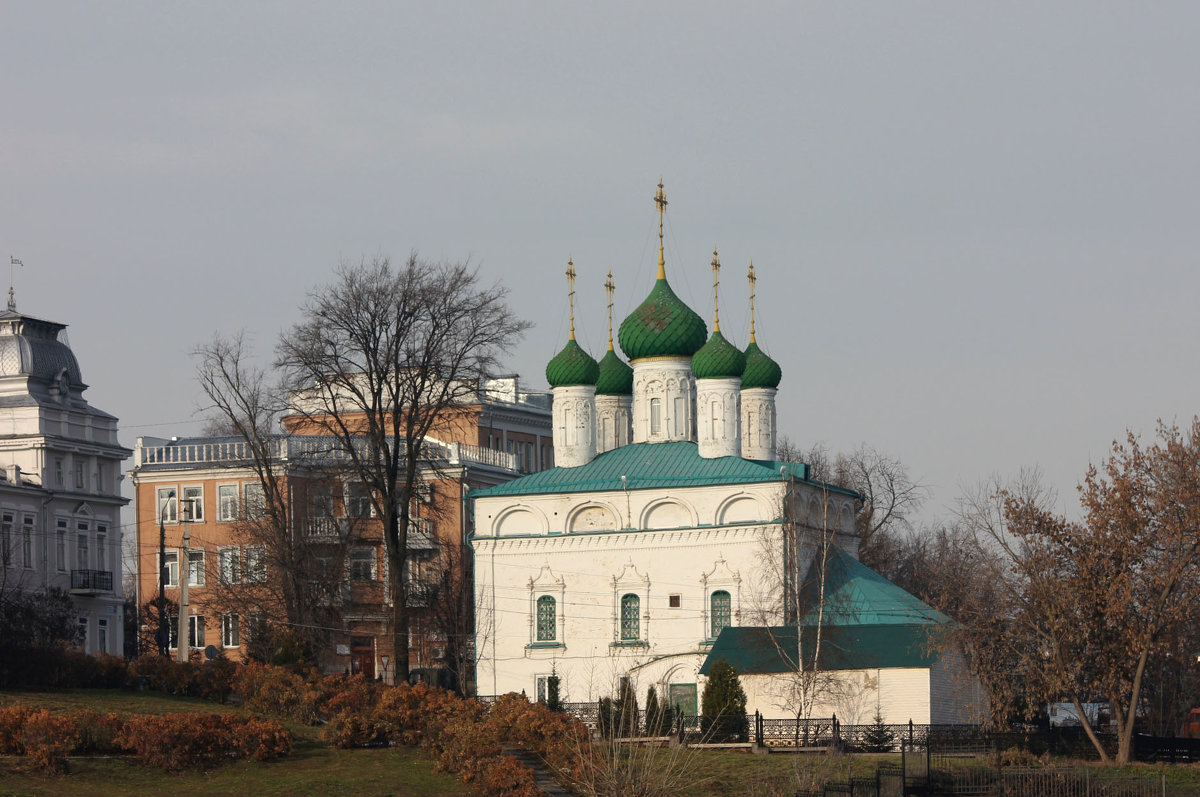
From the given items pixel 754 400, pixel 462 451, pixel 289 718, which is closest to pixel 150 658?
pixel 289 718

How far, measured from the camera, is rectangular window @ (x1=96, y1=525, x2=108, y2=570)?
5147 centimetres

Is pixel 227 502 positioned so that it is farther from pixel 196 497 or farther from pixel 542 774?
pixel 542 774

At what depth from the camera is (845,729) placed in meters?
35.2

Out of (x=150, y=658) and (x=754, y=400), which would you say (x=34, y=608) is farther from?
(x=754, y=400)

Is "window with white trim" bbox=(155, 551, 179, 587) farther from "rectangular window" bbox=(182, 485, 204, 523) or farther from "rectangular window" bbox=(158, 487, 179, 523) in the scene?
"rectangular window" bbox=(182, 485, 204, 523)

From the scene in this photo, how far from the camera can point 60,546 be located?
164 ft

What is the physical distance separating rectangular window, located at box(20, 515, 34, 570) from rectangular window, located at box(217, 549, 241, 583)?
20.1ft

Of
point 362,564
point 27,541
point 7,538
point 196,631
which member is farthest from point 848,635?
point 196,631

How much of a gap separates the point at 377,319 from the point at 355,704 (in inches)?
525

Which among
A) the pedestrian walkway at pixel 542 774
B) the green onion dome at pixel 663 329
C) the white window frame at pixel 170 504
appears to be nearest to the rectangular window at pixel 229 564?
the white window frame at pixel 170 504

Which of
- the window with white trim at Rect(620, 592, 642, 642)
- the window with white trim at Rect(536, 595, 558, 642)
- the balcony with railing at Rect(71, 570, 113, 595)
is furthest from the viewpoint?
the balcony with railing at Rect(71, 570, 113, 595)

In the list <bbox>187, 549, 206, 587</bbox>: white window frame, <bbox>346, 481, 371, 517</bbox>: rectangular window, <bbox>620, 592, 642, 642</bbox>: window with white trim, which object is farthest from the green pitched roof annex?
<bbox>187, 549, 206, 587</bbox>: white window frame

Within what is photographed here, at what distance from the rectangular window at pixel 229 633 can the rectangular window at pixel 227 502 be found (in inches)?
131

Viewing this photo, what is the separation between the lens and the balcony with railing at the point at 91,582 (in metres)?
49.9
